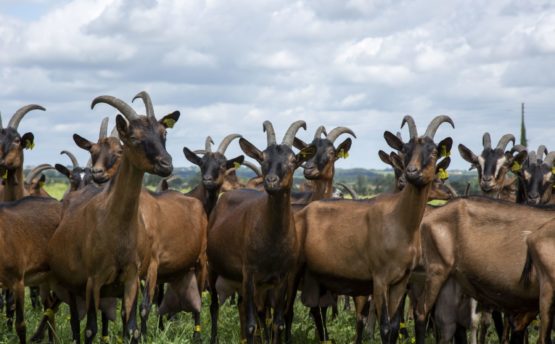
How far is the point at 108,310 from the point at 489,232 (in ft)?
15.1

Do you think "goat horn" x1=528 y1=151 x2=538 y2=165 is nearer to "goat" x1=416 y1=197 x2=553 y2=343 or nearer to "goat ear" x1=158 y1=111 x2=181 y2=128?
"goat" x1=416 y1=197 x2=553 y2=343

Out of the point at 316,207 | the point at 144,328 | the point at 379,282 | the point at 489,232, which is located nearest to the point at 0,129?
the point at 144,328

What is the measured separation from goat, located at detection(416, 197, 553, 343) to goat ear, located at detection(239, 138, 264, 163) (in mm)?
2100

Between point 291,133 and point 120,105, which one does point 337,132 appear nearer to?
point 291,133

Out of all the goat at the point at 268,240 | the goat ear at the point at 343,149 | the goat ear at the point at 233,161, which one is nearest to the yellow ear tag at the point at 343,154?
the goat ear at the point at 343,149

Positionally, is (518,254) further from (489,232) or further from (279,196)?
(279,196)

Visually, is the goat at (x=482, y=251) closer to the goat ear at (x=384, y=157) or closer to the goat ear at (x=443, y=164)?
the goat ear at (x=443, y=164)

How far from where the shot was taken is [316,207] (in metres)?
11.1

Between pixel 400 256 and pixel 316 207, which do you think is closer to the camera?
pixel 400 256

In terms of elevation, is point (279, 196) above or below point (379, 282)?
above

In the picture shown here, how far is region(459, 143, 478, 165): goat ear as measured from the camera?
14.0 metres

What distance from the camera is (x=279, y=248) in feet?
32.3

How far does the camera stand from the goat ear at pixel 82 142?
39.8 ft

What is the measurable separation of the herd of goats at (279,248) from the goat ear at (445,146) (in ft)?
0.05
